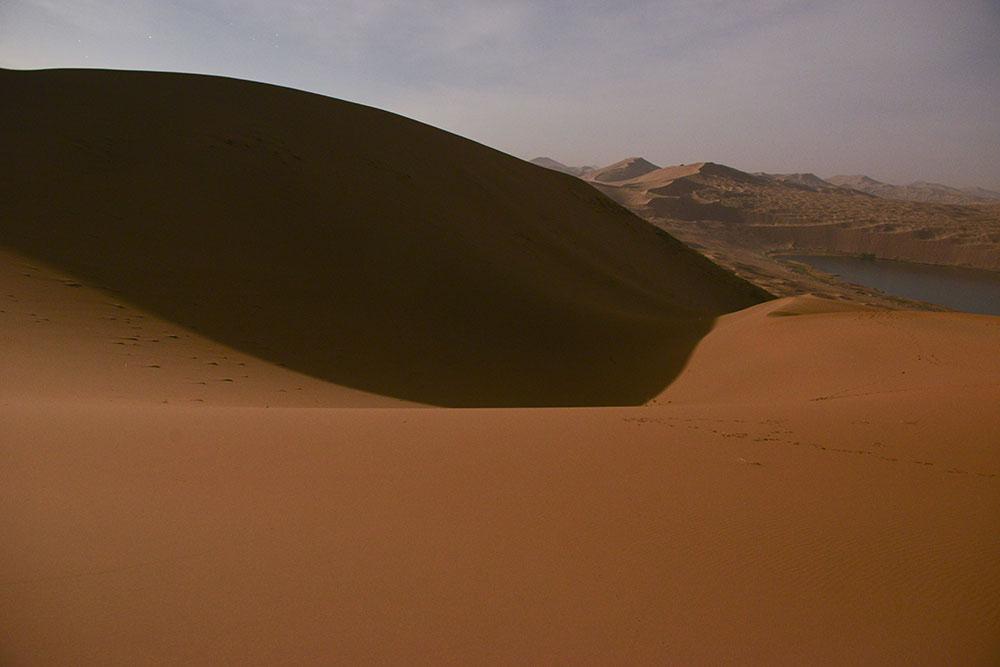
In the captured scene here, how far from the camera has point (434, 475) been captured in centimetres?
355

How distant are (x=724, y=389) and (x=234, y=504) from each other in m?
6.98

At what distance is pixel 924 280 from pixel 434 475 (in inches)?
1578

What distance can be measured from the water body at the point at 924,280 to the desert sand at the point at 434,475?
2388 cm

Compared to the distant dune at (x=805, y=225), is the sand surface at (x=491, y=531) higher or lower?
lower

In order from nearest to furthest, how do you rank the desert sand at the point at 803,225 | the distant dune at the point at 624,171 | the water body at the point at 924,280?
the water body at the point at 924,280
the desert sand at the point at 803,225
the distant dune at the point at 624,171

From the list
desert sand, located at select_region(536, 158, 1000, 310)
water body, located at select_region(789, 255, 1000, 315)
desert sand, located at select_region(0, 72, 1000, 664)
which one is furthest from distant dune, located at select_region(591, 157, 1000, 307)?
desert sand, located at select_region(0, 72, 1000, 664)

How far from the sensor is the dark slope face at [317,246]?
8.46 meters

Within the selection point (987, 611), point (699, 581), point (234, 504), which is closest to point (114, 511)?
point (234, 504)

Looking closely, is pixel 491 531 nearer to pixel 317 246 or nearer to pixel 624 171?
pixel 317 246

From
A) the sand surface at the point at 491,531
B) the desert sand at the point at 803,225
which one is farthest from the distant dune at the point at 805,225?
the sand surface at the point at 491,531

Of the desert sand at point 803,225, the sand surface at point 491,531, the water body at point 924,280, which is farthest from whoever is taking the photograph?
the desert sand at point 803,225

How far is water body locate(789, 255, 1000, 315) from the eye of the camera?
28.5 metres

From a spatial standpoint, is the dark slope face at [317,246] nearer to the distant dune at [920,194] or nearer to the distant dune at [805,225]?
the distant dune at [805,225]

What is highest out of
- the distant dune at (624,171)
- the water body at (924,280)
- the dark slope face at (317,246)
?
the distant dune at (624,171)
